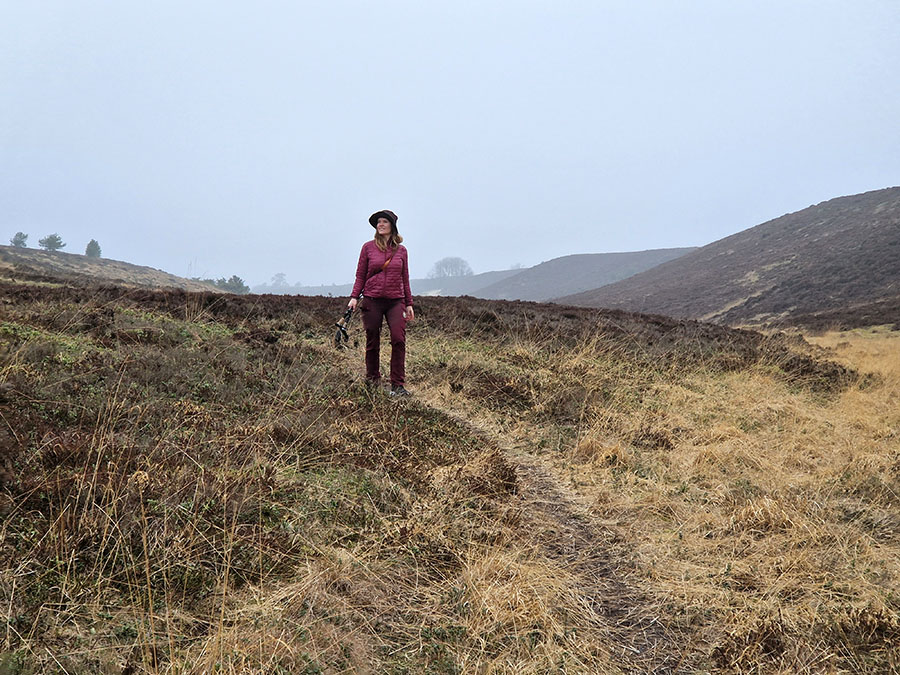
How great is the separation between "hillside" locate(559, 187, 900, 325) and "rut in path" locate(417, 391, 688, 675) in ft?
77.4

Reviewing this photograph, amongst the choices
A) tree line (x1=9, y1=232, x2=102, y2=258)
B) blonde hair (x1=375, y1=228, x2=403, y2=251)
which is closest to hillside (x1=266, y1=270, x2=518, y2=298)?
tree line (x1=9, y1=232, x2=102, y2=258)

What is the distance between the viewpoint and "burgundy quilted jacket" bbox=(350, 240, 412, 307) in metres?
6.60

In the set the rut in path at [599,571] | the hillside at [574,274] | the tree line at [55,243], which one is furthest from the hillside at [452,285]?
the rut in path at [599,571]

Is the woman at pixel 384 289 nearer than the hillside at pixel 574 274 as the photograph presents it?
Yes

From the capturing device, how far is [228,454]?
3.49m

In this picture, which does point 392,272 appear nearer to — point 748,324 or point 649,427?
point 649,427

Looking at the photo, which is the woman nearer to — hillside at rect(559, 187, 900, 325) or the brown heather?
the brown heather

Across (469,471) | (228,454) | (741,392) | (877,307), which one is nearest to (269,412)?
(228,454)

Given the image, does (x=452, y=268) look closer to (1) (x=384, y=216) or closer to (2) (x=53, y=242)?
(2) (x=53, y=242)

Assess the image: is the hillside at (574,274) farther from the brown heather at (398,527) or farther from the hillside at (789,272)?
the brown heather at (398,527)

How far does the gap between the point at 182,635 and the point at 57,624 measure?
1.56ft

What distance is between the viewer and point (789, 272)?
3822 cm

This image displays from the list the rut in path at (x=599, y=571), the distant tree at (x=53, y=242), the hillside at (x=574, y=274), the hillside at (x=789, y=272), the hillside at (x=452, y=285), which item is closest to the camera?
the rut in path at (x=599, y=571)

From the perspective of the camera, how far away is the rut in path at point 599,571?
2.53 m
